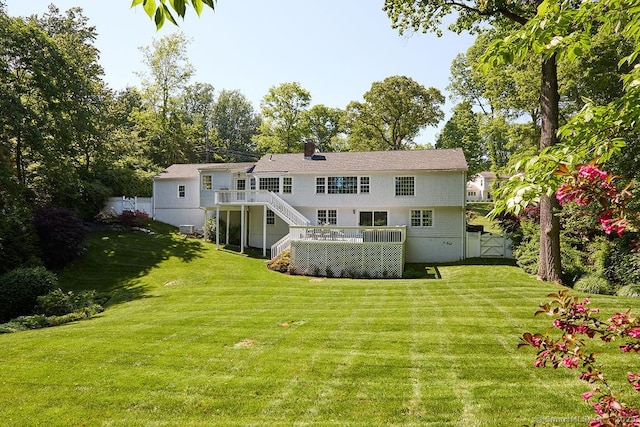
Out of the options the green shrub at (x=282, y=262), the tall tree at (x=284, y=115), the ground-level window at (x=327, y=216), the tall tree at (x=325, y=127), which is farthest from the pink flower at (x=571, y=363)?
the tall tree at (x=325, y=127)

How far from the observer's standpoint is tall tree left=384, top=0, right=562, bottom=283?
15.1m

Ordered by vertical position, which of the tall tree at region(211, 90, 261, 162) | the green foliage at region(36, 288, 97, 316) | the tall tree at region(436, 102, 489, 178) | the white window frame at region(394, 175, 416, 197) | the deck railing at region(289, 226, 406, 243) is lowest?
the green foliage at region(36, 288, 97, 316)

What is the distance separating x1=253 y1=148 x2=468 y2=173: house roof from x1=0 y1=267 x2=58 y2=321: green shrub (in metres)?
14.9

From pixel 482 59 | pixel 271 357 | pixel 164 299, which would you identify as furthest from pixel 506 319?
pixel 164 299

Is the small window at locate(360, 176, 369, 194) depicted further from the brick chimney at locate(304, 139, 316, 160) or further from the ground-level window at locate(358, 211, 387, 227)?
the brick chimney at locate(304, 139, 316, 160)

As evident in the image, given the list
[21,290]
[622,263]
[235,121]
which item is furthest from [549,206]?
[235,121]

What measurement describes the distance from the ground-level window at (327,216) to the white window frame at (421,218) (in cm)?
486

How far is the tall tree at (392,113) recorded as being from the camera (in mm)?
43562

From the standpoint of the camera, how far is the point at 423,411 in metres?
5.62

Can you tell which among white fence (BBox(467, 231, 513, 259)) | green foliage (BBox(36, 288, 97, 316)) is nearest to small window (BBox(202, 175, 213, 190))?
green foliage (BBox(36, 288, 97, 316))

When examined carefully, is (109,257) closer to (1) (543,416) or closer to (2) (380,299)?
(2) (380,299)

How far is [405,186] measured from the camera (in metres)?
25.2

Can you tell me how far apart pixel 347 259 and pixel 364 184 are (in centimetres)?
712

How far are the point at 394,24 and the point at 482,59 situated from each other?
16194 mm
